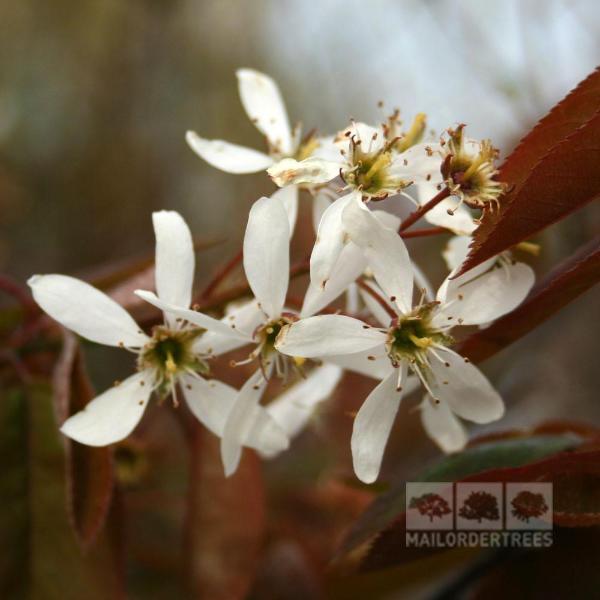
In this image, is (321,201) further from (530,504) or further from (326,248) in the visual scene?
(530,504)

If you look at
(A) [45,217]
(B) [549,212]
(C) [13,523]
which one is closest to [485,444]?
(B) [549,212]

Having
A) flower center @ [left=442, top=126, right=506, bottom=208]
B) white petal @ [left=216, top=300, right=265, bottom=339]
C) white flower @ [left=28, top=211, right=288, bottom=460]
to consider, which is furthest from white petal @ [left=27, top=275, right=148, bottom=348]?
flower center @ [left=442, top=126, right=506, bottom=208]

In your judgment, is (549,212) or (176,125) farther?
(176,125)

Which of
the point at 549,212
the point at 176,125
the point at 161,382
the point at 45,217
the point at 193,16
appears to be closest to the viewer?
the point at 549,212

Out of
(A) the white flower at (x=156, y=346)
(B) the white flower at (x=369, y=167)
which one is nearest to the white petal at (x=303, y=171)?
(B) the white flower at (x=369, y=167)

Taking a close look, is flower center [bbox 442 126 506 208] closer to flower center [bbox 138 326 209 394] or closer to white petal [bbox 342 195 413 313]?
white petal [bbox 342 195 413 313]

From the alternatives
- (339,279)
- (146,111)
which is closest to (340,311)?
(339,279)

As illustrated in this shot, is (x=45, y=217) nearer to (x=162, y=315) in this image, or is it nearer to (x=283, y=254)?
(x=162, y=315)
